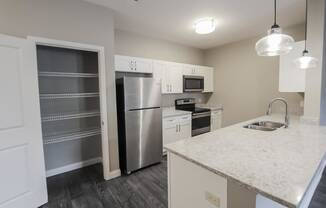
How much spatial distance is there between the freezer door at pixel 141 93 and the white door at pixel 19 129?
1178 mm

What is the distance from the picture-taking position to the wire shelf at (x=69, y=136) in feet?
8.73

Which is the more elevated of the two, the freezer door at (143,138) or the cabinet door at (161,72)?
the cabinet door at (161,72)

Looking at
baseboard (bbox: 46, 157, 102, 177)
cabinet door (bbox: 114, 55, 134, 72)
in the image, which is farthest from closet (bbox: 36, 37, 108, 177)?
cabinet door (bbox: 114, 55, 134, 72)

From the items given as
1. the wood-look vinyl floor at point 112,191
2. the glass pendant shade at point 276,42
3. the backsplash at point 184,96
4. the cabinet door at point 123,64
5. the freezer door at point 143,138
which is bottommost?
the wood-look vinyl floor at point 112,191

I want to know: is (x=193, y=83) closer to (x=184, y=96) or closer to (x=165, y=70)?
(x=184, y=96)

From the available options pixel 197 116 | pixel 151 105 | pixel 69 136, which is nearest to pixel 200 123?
pixel 197 116

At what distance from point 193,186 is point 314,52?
2492 millimetres

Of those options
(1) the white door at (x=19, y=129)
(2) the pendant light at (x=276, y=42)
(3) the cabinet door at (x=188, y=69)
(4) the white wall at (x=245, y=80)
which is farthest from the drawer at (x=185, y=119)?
(1) the white door at (x=19, y=129)

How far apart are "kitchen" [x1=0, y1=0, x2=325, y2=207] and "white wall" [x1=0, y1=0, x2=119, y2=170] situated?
0.01 metres

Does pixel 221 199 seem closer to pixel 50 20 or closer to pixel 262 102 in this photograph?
pixel 50 20

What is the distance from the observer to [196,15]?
2.75m

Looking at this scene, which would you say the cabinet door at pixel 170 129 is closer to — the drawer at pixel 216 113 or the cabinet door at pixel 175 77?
the cabinet door at pixel 175 77

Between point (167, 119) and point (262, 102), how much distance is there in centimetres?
230

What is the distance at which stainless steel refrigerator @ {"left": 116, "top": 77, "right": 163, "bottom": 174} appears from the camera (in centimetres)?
272
